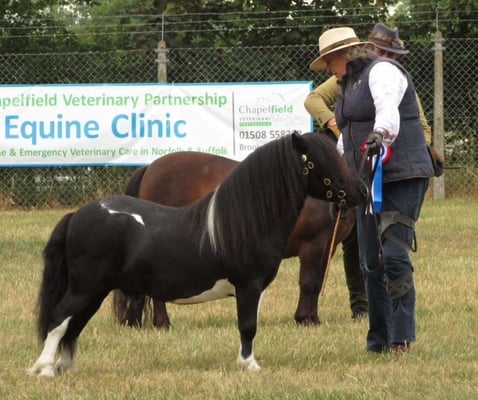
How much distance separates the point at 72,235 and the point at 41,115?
1004 cm

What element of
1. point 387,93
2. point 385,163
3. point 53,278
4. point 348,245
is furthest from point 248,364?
point 348,245

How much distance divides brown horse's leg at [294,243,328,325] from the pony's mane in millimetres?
2379

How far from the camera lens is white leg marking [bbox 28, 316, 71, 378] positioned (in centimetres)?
626

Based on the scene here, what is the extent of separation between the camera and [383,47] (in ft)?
22.8

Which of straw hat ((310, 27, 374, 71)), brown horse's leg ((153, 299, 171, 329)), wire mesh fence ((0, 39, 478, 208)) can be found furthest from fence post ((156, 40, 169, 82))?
straw hat ((310, 27, 374, 71))

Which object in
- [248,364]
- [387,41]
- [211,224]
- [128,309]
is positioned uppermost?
[387,41]

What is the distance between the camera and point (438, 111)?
16.9 m

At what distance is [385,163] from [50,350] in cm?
218

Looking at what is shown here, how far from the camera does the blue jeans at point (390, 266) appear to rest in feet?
22.2

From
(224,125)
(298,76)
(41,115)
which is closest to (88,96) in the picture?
(41,115)

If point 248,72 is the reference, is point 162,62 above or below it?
above

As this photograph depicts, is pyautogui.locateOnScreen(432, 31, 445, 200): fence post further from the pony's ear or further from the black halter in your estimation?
the pony's ear

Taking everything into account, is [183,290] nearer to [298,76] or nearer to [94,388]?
[94,388]

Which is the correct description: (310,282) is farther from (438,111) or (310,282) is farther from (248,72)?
(248,72)
